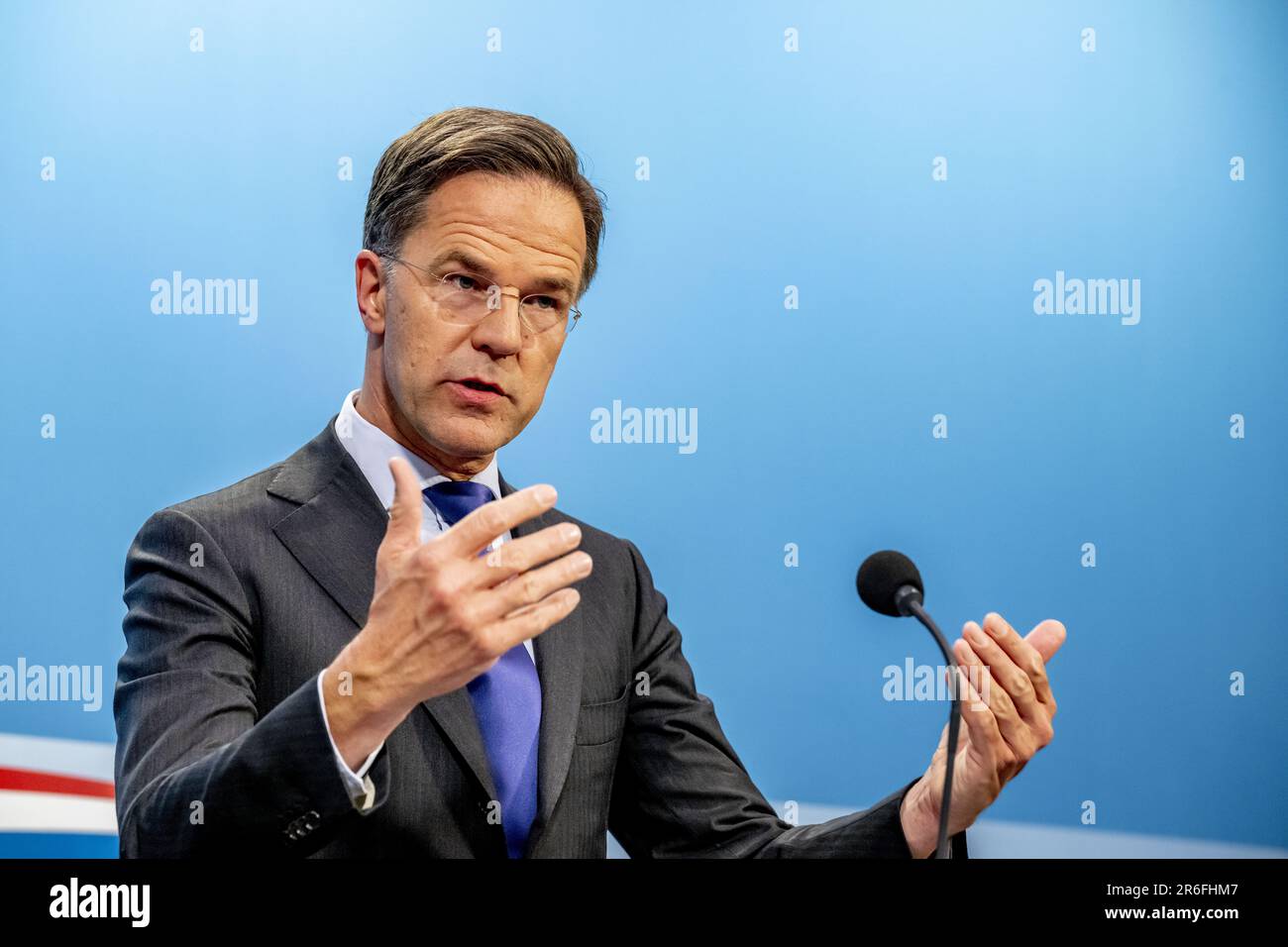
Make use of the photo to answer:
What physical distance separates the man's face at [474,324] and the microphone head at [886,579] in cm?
55

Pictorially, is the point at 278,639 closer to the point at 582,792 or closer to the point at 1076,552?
the point at 582,792

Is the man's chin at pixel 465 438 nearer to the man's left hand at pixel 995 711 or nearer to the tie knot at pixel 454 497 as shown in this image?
the tie knot at pixel 454 497

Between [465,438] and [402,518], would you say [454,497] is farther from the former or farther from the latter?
[402,518]

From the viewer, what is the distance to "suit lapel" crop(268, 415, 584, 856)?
152cm

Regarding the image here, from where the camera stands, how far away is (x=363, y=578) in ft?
5.19

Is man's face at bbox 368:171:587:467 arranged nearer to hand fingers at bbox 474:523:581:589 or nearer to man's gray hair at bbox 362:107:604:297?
man's gray hair at bbox 362:107:604:297

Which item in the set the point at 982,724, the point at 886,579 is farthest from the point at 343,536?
the point at 982,724

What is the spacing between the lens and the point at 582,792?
1.66 meters

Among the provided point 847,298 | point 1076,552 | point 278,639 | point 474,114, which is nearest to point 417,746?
point 278,639

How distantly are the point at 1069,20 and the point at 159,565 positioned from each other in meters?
2.50

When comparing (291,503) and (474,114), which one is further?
(474,114)

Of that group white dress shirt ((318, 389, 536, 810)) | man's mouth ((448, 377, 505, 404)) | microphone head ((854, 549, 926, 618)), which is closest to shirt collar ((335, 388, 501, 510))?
white dress shirt ((318, 389, 536, 810))

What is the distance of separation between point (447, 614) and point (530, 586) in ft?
0.27
